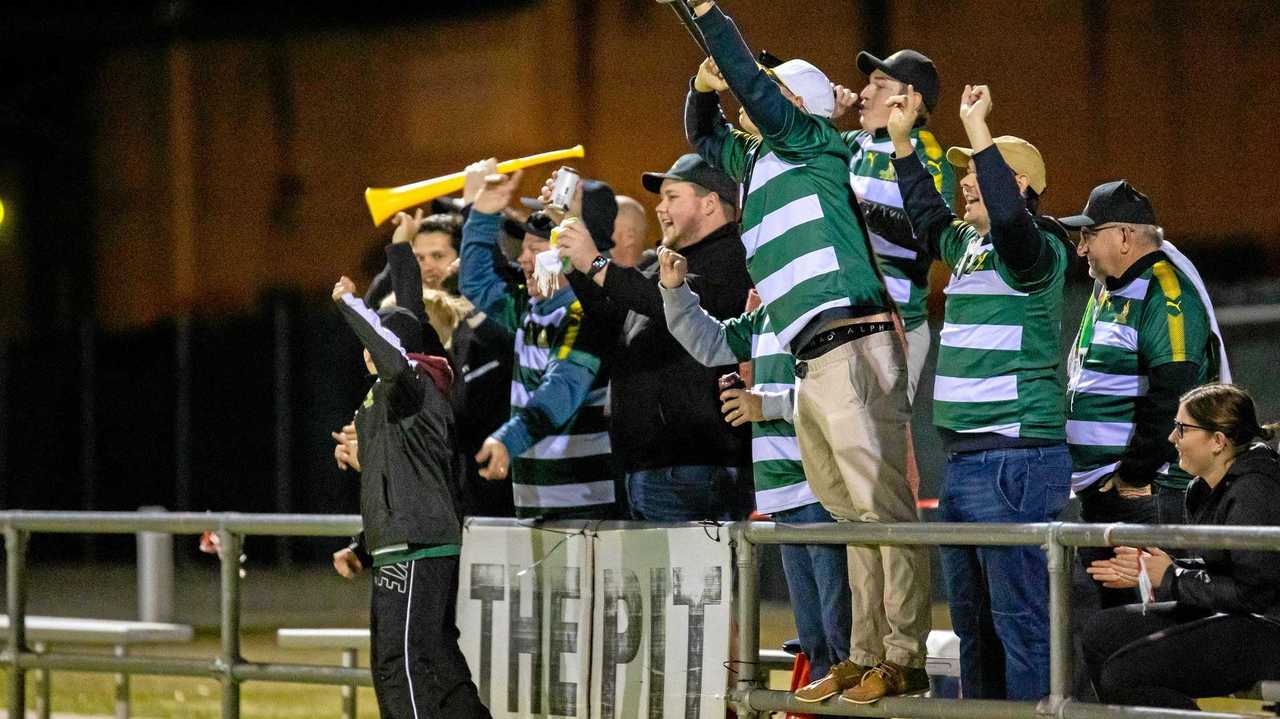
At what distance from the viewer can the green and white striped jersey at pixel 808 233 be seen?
159 inches

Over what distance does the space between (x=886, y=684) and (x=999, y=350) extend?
0.83m

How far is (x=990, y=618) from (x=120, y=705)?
10.9 ft

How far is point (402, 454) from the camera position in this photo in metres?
4.64

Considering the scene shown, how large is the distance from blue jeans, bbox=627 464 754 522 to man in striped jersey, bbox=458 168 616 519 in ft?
1.17

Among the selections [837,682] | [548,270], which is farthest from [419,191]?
[837,682]

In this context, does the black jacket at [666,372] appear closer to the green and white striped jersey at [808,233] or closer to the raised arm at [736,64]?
the green and white striped jersey at [808,233]

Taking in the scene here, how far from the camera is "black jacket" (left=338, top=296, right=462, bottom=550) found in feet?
14.9

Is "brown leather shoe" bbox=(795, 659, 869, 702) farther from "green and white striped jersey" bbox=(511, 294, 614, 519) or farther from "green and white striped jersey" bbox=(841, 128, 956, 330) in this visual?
"green and white striped jersey" bbox=(511, 294, 614, 519)

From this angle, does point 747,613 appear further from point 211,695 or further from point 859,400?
point 211,695

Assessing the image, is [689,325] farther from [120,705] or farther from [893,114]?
[120,705]

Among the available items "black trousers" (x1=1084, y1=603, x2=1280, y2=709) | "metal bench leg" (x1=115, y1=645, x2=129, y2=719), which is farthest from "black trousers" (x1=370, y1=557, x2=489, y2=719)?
"metal bench leg" (x1=115, y1=645, x2=129, y2=719)

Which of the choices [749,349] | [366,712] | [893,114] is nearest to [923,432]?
[366,712]

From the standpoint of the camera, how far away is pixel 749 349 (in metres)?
4.71

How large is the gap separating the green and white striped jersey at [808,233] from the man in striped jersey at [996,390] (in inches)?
7.1
